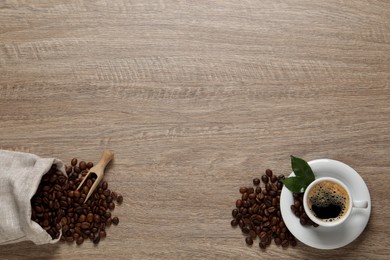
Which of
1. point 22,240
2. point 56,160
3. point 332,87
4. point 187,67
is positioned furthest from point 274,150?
point 22,240

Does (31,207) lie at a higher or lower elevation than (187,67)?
lower

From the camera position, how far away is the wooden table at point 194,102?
5.36 ft

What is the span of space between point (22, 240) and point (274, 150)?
2.52ft

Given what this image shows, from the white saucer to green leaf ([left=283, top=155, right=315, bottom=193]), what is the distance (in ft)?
0.11

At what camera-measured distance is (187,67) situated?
66.5 inches

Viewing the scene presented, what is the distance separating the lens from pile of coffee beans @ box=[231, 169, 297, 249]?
160 cm

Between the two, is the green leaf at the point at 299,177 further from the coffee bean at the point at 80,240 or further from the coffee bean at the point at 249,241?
the coffee bean at the point at 80,240

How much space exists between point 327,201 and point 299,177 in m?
0.10

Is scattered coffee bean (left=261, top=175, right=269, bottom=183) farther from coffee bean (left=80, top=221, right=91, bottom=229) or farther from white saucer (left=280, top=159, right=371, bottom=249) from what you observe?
coffee bean (left=80, top=221, right=91, bottom=229)

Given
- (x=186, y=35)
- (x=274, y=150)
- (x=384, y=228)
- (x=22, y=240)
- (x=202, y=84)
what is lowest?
(x=22, y=240)

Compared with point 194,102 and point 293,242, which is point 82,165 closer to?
point 194,102

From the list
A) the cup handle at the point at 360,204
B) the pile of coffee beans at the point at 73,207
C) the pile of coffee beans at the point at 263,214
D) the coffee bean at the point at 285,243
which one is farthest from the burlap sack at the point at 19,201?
the cup handle at the point at 360,204

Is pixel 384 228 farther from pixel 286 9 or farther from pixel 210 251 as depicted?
pixel 286 9

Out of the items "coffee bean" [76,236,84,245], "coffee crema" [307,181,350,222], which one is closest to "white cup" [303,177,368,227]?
"coffee crema" [307,181,350,222]
